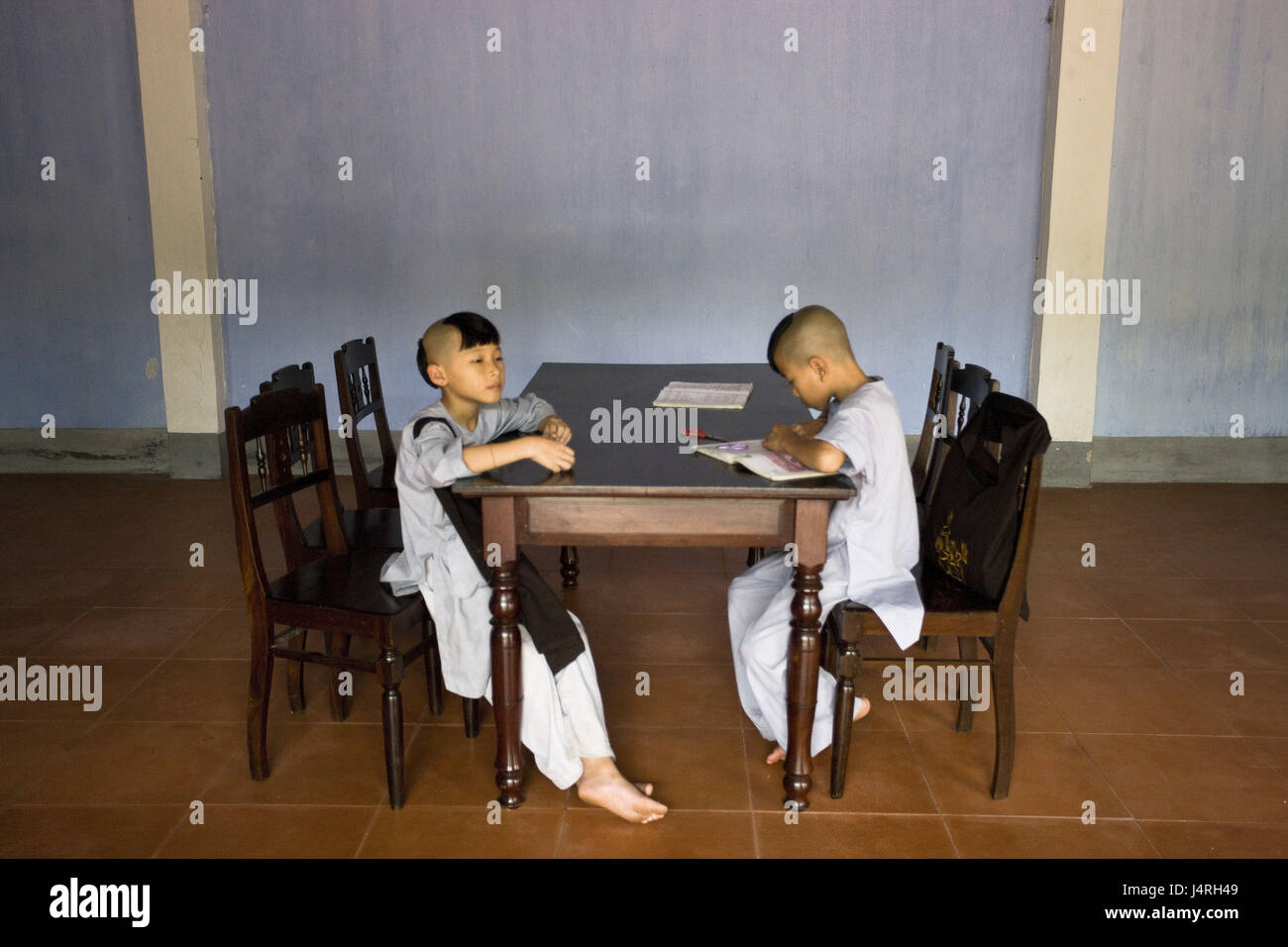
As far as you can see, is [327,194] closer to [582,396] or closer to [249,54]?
[249,54]

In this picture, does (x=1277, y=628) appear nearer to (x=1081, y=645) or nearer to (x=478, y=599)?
(x=1081, y=645)

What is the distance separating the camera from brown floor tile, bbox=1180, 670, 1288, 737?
9.90 feet

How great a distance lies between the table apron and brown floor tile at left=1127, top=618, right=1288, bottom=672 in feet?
5.77

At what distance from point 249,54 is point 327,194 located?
0.72m

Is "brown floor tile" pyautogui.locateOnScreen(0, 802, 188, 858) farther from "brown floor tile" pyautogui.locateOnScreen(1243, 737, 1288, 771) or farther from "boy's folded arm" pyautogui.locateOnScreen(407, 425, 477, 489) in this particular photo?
"brown floor tile" pyautogui.locateOnScreen(1243, 737, 1288, 771)

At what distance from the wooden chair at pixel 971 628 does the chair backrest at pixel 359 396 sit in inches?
61.8

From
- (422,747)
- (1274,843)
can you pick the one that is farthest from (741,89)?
(1274,843)

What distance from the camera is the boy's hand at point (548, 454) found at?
2.44 metres

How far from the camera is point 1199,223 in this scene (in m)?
5.29

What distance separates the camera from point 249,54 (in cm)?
532

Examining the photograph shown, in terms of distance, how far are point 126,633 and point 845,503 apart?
8.00 ft

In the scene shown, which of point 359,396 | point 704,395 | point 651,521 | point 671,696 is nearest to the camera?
point 651,521

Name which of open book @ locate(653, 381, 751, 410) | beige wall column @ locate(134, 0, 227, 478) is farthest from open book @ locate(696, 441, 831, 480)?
beige wall column @ locate(134, 0, 227, 478)

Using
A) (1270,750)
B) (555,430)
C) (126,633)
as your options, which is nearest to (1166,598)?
(1270,750)
